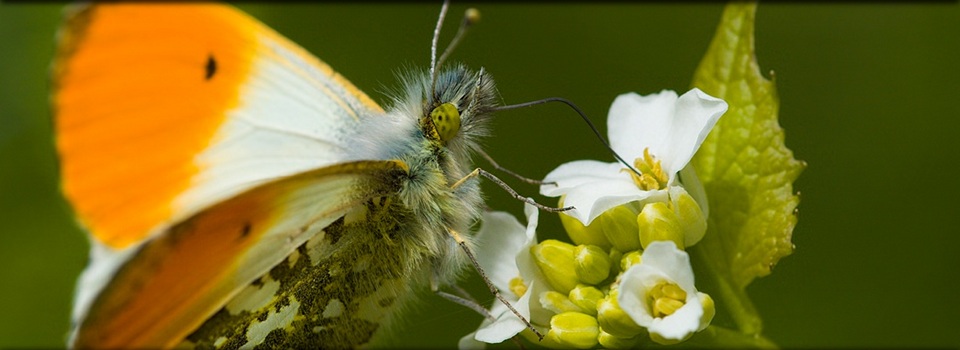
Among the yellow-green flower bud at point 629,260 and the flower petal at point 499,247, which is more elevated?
the yellow-green flower bud at point 629,260

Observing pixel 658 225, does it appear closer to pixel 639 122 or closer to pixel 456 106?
pixel 639 122

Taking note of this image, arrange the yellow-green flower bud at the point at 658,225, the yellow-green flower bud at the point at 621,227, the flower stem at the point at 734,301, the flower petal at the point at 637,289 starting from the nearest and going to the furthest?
the flower petal at the point at 637,289 < the yellow-green flower bud at the point at 658,225 < the yellow-green flower bud at the point at 621,227 < the flower stem at the point at 734,301

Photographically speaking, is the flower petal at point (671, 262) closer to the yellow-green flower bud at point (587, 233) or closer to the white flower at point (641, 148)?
the white flower at point (641, 148)

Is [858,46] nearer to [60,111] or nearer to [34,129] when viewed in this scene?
[60,111]

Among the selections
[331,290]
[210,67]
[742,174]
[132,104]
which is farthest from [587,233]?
[132,104]

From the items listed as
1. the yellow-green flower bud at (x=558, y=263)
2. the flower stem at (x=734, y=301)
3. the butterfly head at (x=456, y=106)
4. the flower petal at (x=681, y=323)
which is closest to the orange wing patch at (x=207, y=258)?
the butterfly head at (x=456, y=106)
